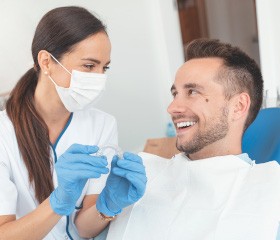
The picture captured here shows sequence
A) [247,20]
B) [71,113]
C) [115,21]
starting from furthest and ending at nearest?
[247,20]
[115,21]
[71,113]

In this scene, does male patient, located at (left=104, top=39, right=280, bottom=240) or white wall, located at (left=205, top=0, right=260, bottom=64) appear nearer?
male patient, located at (left=104, top=39, right=280, bottom=240)

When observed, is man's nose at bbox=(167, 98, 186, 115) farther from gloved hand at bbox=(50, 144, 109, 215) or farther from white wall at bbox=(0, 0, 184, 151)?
white wall at bbox=(0, 0, 184, 151)

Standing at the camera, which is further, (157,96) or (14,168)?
(157,96)

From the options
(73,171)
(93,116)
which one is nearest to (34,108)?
(93,116)

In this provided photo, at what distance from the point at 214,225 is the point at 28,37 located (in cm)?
156

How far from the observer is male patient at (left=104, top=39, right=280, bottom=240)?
3.30 ft

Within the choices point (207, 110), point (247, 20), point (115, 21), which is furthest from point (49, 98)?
point (247, 20)

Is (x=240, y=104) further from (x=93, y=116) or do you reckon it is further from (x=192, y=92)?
(x=93, y=116)

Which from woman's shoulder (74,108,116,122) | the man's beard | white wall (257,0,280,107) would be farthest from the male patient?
white wall (257,0,280,107)

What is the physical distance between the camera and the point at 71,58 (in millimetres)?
1199

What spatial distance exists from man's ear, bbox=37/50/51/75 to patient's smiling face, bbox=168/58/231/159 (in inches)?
16.8

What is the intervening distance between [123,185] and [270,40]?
1.51 meters

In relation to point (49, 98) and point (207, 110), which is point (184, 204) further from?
point (49, 98)

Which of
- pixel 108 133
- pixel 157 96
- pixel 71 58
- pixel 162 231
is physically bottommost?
pixel 157 96
